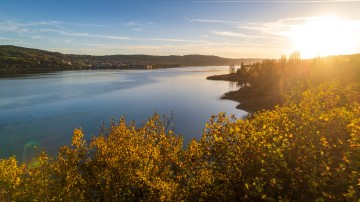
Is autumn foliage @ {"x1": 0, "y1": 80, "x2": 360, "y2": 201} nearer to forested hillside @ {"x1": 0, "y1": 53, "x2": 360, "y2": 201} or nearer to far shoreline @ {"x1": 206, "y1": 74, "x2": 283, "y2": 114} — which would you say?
forested hillside @ {"x1": 0, "y1": 53, "x2": 360, "y2": 201}

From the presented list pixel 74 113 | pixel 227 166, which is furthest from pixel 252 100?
pixel 227 166

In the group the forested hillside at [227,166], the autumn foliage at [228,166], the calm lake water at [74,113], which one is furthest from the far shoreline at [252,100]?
the autumn foliage at [228,166]

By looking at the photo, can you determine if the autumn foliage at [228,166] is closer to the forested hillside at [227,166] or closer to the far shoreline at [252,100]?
the forested hillside at [227,166]

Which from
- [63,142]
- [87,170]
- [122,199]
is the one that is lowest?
[63,142]

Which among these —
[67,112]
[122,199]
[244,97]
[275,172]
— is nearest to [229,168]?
[275,172]

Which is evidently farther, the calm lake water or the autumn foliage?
the calm lake water

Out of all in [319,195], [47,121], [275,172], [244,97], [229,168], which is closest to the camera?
[319,195]

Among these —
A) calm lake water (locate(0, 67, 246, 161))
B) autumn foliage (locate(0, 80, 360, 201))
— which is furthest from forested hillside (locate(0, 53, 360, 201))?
calm lake water (locate(0, 67, 246, 161))

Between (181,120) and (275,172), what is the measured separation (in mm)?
65072

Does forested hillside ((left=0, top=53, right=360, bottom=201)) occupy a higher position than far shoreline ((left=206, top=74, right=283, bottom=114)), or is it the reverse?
forested hillside ((left=0, top=53, right=360, bottom=201))

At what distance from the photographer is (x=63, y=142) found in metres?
60.1

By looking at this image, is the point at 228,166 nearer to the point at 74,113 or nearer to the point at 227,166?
the point at 227,166

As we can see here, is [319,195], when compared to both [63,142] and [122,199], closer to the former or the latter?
[122,199]

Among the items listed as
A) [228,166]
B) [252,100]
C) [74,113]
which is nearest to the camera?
[228,166]
